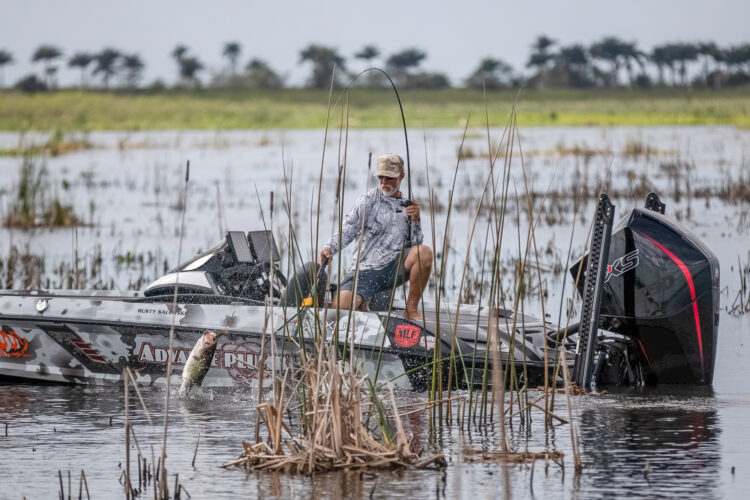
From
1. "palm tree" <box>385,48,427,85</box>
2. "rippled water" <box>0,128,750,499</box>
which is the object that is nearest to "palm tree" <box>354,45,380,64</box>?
"palm tree" <box>385,48,427,85</box>

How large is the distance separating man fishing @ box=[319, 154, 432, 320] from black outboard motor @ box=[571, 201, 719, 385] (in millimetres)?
1276

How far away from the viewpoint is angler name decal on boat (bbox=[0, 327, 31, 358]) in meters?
8.96

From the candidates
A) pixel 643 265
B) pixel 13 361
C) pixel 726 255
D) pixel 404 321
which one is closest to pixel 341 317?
pixel 404 321

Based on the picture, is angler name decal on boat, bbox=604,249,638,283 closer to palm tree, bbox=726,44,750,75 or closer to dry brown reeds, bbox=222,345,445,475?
dry brown reeds, bbox=222,345,445,475

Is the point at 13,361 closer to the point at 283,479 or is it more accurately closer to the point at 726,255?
the point at 283,479

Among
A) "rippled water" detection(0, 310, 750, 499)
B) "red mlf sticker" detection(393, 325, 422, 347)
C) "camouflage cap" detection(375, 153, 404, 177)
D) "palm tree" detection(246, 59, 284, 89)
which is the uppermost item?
"palm tree" detection(246, 59, 284, 89)

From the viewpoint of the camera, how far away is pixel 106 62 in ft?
415

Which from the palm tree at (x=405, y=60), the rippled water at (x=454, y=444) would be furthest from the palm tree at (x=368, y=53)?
the rippled water at (x=454, y=444)

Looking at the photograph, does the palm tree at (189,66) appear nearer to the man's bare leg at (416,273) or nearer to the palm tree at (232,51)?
the palm tree at (232,51)

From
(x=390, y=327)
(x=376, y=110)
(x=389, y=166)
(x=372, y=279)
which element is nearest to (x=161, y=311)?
(x=372, y=279)

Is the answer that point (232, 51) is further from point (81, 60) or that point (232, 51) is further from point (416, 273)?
point (416, 273)

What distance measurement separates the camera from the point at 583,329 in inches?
304

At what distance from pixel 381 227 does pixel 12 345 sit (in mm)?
2846

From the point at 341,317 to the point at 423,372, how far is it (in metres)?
0.68
